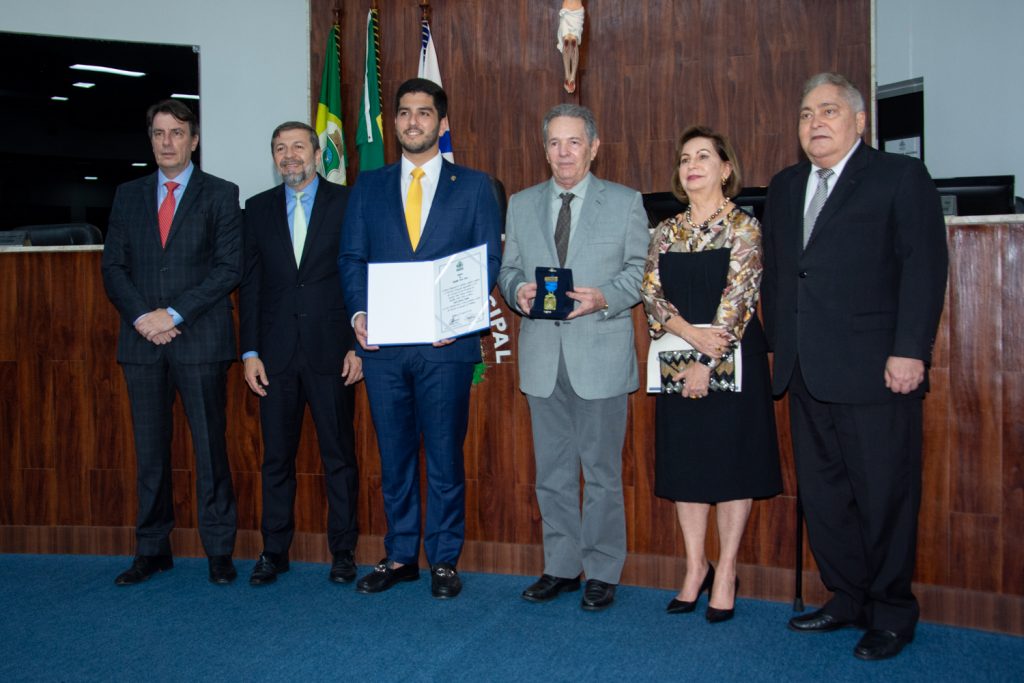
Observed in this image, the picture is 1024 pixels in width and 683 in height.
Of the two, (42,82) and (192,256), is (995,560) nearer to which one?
(192,256)

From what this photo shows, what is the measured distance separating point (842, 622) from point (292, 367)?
7.01 ft

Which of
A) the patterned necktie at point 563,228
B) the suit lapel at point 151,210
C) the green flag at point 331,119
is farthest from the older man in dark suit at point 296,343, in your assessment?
the green flag at point 331,119

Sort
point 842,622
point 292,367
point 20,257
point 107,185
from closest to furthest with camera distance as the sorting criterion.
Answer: point 842,622 → point 292,367 → point 20,257 → point 107,185

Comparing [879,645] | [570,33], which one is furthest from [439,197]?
[570,33]

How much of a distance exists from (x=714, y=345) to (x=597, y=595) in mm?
964

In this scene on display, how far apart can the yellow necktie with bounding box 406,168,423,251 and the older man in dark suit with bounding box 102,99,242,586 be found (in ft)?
2.45

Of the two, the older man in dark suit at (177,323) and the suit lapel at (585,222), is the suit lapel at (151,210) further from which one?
the suit lapel at (585,222)

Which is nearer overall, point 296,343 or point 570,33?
point 296,343

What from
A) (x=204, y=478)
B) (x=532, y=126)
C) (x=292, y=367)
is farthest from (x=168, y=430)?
(x=532, y=126)

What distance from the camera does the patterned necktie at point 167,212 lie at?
3.43m

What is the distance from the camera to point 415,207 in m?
3.19

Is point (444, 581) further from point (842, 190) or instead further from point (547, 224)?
point (842, 190)

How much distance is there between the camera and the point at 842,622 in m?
2.71

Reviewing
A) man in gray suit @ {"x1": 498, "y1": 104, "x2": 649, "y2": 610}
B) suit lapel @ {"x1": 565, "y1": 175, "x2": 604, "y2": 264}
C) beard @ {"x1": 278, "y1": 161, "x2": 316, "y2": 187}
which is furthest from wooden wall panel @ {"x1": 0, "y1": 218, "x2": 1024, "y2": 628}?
beard @ {"x1": 278, "y1": 161, "x2": 316, "y2": 187}
